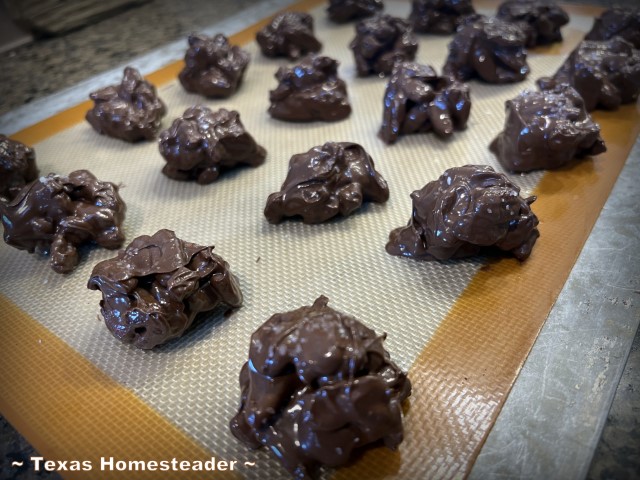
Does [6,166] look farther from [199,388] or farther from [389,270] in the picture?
[389,270]

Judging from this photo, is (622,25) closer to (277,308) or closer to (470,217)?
(470,217)

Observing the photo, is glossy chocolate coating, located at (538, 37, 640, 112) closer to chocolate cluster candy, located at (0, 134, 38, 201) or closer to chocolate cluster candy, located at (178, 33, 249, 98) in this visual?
chocolate cluster candy, located at (178, 33, 249, 98)

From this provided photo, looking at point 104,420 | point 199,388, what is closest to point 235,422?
point 199,388

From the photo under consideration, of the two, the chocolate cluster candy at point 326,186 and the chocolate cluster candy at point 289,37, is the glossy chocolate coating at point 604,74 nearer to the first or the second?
the chocolate cluster candy at point 326,186

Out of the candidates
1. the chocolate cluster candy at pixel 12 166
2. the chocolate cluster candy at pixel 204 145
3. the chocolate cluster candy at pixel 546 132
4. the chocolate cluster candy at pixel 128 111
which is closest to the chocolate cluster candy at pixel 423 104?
the chocolate cluster candy at pixel 546 132

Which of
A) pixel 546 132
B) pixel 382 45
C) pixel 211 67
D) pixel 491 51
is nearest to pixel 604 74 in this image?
pixel 491 51

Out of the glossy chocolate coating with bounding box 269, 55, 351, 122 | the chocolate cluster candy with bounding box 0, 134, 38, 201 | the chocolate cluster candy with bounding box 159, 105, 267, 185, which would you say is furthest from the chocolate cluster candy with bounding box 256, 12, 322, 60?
the chocolate cluster candy with bounding box 0, 134, 38, 201

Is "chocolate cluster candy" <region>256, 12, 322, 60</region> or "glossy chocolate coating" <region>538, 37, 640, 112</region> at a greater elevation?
"chocolate cluster candy" <region>256, 12, 322, 60</region>
